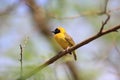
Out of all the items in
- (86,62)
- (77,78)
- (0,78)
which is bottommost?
(77,78)

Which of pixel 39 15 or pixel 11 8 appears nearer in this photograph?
pixel 11 8

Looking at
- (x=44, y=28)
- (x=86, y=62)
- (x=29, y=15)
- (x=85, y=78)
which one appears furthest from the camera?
(x=29, y=15)

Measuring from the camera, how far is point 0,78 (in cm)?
431

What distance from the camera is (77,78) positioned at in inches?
277

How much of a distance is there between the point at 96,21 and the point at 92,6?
0.30 meters

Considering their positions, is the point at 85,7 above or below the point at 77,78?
above

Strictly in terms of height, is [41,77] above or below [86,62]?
above

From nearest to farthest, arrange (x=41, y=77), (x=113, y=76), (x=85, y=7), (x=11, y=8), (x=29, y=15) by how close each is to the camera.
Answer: (x=41, y=77) → (x=113, y=76) → (x=11, y=8) → (x=85, y=7) → (x=29, y=15)

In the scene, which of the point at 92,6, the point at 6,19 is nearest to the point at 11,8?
the point at 6,19

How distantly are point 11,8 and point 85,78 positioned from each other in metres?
1.85

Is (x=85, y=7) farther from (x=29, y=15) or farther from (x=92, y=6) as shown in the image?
(x=29, y=15)

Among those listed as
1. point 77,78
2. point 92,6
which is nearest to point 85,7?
point 92,6

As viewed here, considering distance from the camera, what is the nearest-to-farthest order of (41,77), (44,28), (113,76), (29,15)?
(41,77) < (113,76) < (44,28) < (29,15)

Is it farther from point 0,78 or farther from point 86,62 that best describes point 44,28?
point 0,78
